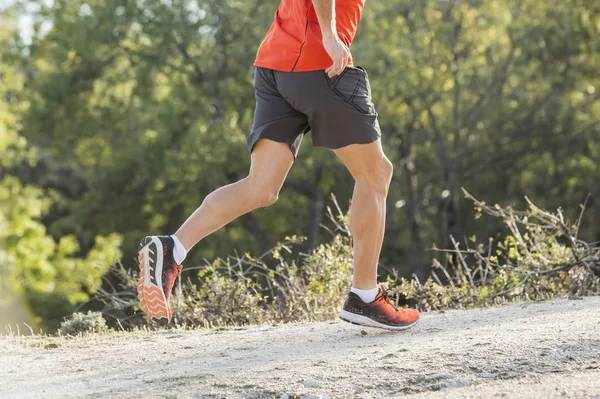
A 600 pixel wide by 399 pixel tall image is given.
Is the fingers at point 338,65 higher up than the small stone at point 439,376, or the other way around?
the fingers at point 338,65

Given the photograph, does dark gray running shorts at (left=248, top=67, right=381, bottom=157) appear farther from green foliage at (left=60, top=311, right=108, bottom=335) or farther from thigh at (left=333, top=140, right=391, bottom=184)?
green foliage at (left=60, top=311, right=108, bottom=335)

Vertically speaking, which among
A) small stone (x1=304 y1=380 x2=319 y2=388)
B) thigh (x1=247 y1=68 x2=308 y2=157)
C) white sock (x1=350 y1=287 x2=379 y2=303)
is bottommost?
small stone (x1=304 y1=380 x2=319 y2=388)

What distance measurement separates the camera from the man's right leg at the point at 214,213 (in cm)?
401

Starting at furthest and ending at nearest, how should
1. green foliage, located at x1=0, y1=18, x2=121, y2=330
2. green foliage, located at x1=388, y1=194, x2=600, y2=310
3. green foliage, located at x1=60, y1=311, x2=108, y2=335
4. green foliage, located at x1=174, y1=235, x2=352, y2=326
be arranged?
green foliage, located at x1=0, y1=18, x2=121, y2=330 → green foliage, located at x1=388, y1=194, x2=600, y2=310 → green foliage, located at x1=174, y1=235, x2=352, y2=326 → green foliage, located at x1=60, y1=311, x2=108, y2=335

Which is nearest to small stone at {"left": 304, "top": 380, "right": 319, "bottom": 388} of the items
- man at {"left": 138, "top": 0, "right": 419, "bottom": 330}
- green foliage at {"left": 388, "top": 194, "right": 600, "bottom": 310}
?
man at {"left": 138, "top": 0, "right": 419, "bottom": 330}

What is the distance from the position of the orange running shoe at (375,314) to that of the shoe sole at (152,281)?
0.89m

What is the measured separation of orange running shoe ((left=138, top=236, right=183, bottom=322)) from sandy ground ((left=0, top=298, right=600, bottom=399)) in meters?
0.23

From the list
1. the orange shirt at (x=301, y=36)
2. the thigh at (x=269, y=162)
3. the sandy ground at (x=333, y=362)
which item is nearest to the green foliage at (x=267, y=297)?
the sandy ground at (x=333, y=362)

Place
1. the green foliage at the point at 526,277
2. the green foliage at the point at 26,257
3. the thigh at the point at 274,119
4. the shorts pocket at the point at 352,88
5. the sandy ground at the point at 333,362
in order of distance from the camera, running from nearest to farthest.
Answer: the sandy ground at the point at 333,362, the shorts pocket at the point at 352,88, the thigh at the point at 274,119, the green foliage at the point at 526,277, the green foliage at the point at 26,257

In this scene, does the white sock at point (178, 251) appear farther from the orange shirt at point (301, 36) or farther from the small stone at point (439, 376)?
the small stone at point (439, 376)

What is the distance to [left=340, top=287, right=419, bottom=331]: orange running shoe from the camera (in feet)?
14.2

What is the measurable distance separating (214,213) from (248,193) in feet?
0.58

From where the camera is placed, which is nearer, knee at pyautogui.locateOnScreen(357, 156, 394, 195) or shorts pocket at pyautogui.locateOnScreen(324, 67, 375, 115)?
shorts pocket at pyautogui.locateOnScreen(324, 67, 375, 115)

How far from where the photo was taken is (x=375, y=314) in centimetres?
433
